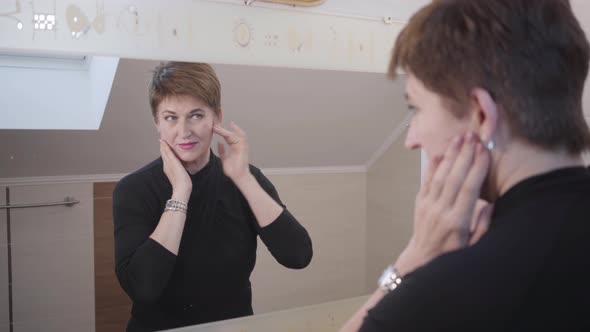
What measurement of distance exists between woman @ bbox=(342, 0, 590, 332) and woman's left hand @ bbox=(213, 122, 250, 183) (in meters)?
0.64

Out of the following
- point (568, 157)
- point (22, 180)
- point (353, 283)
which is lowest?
point (353, 283)

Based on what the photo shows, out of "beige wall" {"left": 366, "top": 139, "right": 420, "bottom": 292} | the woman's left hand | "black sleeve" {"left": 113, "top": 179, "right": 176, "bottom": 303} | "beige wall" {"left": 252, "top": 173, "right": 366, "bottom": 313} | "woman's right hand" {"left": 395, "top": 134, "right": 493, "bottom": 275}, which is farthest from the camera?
"beige wall" {"left": 366, "top": 139, "right": 420, "bottom": 292}

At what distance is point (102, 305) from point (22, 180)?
332 millimetres

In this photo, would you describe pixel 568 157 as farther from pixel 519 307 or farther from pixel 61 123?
pixel 61 123

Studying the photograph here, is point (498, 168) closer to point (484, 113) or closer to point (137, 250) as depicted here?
point (484, 113)

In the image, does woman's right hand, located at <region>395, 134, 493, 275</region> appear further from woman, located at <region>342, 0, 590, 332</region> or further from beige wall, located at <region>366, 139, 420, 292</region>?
beige wall, located at <region>366, 139, 420, 292</region>

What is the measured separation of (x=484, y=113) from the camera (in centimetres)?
62

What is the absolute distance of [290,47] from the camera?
1459 millimetres

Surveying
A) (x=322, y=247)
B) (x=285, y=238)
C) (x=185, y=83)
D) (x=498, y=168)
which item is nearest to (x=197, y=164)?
(x=185, y=83)

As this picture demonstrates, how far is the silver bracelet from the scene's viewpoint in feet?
4.01

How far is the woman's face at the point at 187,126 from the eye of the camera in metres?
1.22

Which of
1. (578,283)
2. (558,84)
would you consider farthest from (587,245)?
(558,84)

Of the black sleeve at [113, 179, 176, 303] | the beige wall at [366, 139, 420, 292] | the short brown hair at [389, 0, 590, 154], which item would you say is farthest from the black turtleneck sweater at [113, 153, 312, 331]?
the short brown hair at [389, 0, 590, 154]

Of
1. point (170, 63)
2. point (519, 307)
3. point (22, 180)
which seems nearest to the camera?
point (519, 307)
